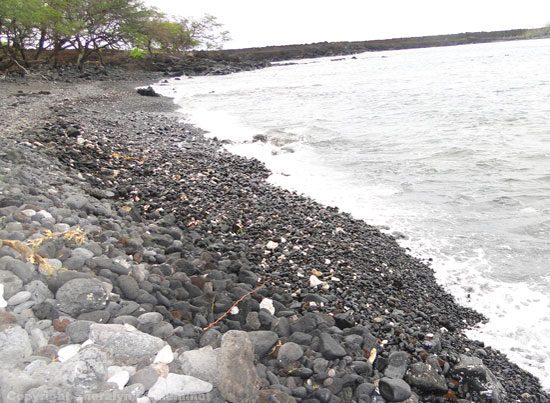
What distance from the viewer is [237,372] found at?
239 cm

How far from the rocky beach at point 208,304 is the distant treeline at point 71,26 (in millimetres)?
21678

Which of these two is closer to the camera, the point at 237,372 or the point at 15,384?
the point at 15,384

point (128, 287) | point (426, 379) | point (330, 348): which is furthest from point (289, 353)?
point (128, 287)

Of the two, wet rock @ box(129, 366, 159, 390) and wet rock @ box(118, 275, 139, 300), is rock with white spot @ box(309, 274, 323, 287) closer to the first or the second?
wet rock @ box(118, 275, 139, 300)

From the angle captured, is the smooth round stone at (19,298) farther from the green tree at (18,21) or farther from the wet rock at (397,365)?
the green tree at (18,21)

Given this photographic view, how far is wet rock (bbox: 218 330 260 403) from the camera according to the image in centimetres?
231

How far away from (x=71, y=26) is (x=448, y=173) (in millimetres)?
27870

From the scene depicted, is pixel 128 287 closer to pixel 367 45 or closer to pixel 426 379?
pixel 426 379

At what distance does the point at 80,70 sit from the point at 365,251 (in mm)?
31579

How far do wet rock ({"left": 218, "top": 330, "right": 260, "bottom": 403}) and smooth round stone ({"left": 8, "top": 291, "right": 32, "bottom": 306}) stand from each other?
4.31ft

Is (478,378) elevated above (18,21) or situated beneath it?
situated beneath

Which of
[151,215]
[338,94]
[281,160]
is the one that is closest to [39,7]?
[338,94]

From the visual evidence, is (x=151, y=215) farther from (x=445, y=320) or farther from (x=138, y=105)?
(x=138, y=105)

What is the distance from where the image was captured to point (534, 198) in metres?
7.06
